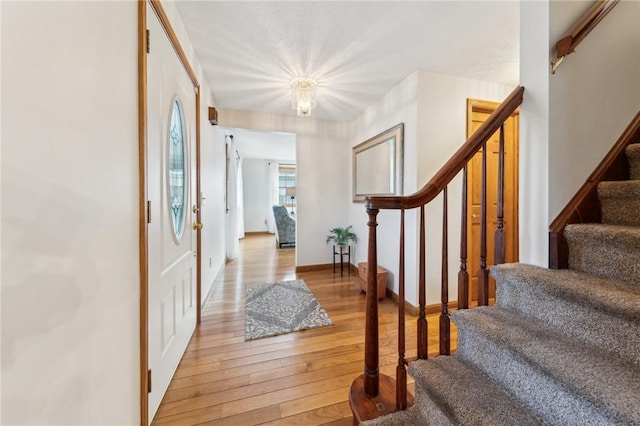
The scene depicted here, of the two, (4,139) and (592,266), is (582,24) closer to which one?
(592,266)

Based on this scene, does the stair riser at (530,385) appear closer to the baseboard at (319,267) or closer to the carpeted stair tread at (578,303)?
the carpeted stair tread at (578,303)

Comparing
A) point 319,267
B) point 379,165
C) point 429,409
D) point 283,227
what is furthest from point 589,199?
point 283,227

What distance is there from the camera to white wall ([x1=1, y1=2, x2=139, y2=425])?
1.85 ft

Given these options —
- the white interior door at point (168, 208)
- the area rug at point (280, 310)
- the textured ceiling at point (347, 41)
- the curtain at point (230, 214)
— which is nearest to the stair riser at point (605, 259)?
the textured ceiling at point (347, 41)

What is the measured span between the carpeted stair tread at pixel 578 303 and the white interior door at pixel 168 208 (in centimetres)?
173

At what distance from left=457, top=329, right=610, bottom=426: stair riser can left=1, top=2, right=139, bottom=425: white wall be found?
139cm

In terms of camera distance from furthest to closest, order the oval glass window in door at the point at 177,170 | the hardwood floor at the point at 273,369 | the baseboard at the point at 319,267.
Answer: the baseboard at the point at 319,267
the oval glass window in door at the point at 177,170
the hardwood floor at the point at 273,369

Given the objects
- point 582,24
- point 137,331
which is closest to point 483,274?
point 582,24

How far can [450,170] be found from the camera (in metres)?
1.12

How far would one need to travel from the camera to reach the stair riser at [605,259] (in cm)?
91

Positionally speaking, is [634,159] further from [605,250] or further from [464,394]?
[464,394]

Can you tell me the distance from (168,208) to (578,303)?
77.8 inches

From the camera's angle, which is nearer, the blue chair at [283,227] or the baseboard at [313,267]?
the baseboard at [313,267]

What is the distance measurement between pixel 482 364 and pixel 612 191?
102cm
